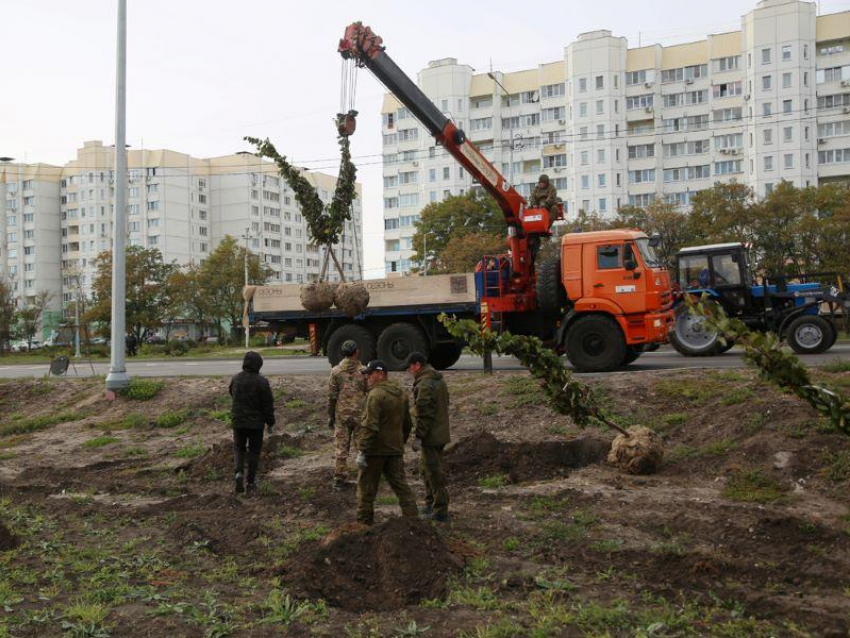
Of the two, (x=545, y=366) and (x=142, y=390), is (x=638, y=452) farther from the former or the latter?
(x=142, y=390)

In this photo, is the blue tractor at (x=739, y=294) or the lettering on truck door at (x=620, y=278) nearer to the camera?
the lettering on truck door at (x=620, y=278)

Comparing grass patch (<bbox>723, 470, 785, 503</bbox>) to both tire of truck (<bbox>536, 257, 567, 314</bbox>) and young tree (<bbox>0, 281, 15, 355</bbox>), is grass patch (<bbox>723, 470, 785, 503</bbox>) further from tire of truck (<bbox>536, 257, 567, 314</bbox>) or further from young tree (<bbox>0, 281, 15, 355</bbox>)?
young tree (<bbox>0, 281, 15, 355</bbox>)

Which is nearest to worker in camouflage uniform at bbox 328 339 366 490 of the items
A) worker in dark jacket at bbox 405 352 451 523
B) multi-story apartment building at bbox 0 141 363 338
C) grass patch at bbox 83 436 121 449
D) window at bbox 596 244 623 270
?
worker in dark jacket at bbox 405 352 451 523

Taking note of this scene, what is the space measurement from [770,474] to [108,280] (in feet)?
192

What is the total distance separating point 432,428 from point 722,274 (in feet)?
47.5

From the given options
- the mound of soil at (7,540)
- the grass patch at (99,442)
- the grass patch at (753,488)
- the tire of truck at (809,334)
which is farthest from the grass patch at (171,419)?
the tire of truck at (809,334)

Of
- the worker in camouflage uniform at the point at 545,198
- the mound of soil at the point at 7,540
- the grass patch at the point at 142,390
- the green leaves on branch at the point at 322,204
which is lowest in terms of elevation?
the mound of soil at the point at 7,540

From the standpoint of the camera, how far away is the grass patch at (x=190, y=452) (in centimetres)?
1258

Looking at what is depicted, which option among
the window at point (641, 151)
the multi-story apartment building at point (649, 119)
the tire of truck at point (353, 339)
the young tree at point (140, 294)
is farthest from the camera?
the window at point (641, 151)

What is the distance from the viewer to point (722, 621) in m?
5.32

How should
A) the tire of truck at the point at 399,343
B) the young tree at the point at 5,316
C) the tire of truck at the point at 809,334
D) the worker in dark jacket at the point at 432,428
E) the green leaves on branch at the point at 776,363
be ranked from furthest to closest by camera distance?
the young tree at the point at 5,316 < the tire of truck at the point at 809,334 < the tire of truck at the point at 399,343 < the worker in dark jacket at the point at 432,428 < the green leaves on branch at the point at 776,363

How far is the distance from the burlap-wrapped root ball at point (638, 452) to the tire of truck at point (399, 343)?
8691 millimetres

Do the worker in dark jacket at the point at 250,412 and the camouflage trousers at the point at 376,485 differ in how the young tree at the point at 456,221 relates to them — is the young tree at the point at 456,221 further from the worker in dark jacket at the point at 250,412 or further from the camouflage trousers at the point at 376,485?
the camouflage trousers at the point at 376,485

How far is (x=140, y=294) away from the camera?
58656 millimetres
